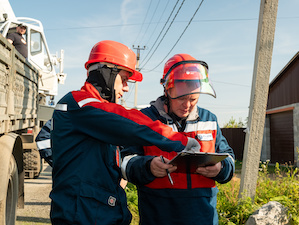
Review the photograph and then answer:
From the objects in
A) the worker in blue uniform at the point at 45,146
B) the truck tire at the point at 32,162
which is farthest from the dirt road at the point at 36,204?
the worker in blue uniform at the point at 45,146

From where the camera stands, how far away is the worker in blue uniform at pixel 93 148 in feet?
5.80

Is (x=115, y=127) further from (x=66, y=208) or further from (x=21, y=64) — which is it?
(x=21, y=64)

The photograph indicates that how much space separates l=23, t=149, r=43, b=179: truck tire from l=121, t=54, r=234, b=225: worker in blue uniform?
A: 674 centimetres

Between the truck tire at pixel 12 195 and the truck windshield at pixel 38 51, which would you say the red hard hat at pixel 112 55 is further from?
the truck windshield at pixel 38 51

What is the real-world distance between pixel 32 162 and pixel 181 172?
722cm

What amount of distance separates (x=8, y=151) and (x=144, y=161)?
2459 millimetres

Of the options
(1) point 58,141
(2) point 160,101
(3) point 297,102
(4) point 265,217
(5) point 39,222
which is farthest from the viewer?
(3) point 297,102

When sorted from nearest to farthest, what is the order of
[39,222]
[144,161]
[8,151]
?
[144,161] < [8,151] < [39,222]

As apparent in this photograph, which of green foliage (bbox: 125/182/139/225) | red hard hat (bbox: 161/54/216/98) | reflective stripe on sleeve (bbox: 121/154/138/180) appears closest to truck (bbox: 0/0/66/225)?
green foliage (bbox: 125/182/139/225)

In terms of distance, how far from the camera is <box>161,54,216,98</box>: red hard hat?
2328mm

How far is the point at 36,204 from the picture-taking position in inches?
259

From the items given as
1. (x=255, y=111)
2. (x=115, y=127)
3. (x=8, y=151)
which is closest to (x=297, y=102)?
(x=255, y=111)

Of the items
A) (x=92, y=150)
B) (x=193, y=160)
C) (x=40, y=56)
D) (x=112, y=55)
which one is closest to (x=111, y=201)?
(x=92, y=150)

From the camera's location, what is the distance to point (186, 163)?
191 centimetres
